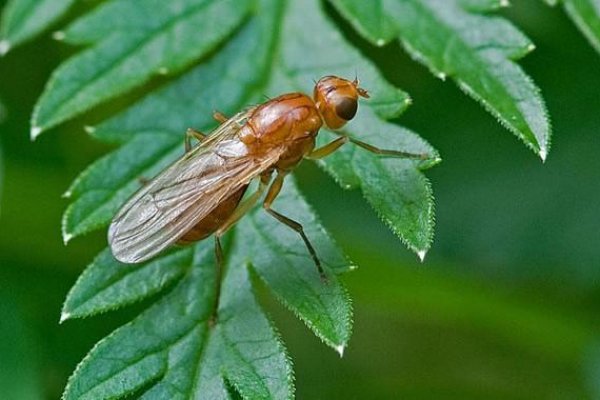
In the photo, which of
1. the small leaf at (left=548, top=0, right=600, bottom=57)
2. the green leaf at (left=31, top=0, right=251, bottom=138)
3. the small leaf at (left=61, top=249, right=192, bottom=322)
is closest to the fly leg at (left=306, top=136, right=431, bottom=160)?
the small leaf at (left=61, top=249, right=192, bottom=322)

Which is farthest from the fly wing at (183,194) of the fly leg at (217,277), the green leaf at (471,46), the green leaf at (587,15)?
the green leaf at (587,15)

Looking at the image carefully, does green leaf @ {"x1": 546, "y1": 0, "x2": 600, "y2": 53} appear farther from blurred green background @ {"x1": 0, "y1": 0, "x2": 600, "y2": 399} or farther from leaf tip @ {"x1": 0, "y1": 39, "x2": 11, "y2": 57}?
leaf tip @ {"x1": 0, "y1": 39, "x2": 11, "y2": 57}

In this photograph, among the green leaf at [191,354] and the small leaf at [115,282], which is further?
the small leaf at [115,282]

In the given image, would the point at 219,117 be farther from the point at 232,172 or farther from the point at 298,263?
the point at 298,263

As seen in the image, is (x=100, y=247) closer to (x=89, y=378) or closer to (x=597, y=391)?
(x=89, y=378)

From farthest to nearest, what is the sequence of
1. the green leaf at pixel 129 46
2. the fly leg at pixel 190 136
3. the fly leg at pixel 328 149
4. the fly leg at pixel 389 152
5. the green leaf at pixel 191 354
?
the green leaf at pixel 129 46
the fly leg at pixel 190 136
the fly leg at pixel 328 149
the fly leg at pixel 389 152
the green leaf at pixel 191 354

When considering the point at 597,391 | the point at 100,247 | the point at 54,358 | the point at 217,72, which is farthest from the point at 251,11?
the point at 597,391

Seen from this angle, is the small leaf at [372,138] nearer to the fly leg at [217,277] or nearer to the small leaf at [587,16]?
the fly leg at [217,277]
